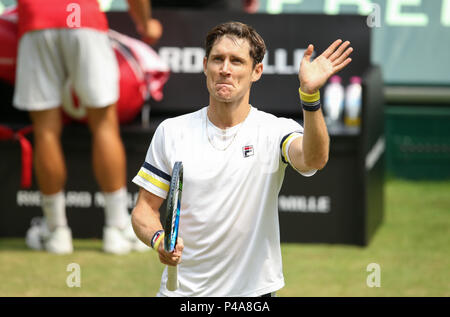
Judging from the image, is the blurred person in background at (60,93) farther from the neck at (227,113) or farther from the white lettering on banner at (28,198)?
the neck at (227,113)

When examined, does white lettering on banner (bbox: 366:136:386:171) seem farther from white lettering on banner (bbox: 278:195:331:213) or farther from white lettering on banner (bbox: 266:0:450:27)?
white lettering on banner (bbox: 266:0:450:27)

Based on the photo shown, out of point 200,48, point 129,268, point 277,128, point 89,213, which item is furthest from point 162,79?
point 277,128

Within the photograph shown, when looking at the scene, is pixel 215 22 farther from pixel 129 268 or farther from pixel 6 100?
pixel 129 268

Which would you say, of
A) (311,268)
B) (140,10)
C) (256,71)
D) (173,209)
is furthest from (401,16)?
(173,209)

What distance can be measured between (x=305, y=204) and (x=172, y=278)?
335 centimetres

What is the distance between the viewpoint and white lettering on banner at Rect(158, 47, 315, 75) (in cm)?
659

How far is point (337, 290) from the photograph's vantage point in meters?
4.91

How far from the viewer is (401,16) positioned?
828 centimetres

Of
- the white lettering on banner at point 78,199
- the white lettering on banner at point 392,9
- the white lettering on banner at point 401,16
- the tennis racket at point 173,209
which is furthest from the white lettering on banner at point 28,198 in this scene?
the white lettering on banner at point 401,16

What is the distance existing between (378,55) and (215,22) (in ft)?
7.71

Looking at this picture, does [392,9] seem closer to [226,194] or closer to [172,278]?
[226,194]

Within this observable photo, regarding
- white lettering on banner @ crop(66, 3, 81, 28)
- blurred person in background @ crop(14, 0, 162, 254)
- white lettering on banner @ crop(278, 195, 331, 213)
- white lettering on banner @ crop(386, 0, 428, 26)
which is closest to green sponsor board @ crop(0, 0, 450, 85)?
white lettering on banner @ crop(386, 0, 428, 26)

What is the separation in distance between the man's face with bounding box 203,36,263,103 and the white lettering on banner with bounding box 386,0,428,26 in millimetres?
5671

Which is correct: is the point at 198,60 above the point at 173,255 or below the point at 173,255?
above
